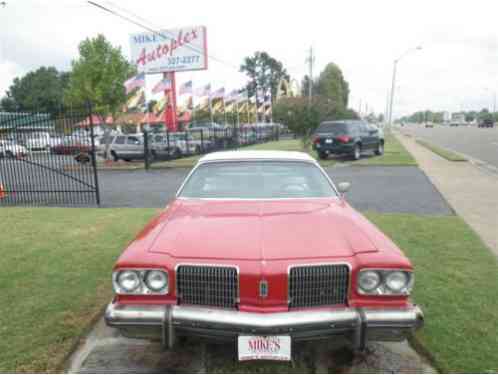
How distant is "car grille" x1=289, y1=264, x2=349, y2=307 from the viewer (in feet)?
8.07

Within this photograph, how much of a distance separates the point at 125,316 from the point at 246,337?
2.68ft

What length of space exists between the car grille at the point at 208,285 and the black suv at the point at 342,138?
16036mm

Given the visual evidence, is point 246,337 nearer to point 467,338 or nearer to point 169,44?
point 467,338

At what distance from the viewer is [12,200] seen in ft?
33.1

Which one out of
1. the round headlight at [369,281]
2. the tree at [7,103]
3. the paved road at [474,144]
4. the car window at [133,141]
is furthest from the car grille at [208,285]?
the tree at [7,103]

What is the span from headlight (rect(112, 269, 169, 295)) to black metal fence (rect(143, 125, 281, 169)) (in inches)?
595

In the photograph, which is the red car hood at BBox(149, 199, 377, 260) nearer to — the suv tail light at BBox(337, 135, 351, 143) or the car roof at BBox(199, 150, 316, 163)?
the car roof at BBox(199, 150, 316, 163)

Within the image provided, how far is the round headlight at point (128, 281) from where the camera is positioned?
8.49ft

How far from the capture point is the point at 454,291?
3996 millimetres

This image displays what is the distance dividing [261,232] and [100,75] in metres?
22.3

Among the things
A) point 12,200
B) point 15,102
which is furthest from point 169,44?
point 15,102

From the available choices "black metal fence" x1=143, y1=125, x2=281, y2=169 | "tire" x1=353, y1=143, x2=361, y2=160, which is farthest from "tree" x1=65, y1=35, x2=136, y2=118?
"tire" x1=353, y1=143, x2=361, y2=160

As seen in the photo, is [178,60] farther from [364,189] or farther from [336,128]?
[364,189]

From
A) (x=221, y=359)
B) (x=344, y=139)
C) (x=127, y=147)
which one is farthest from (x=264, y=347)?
(x=127, y=147)
